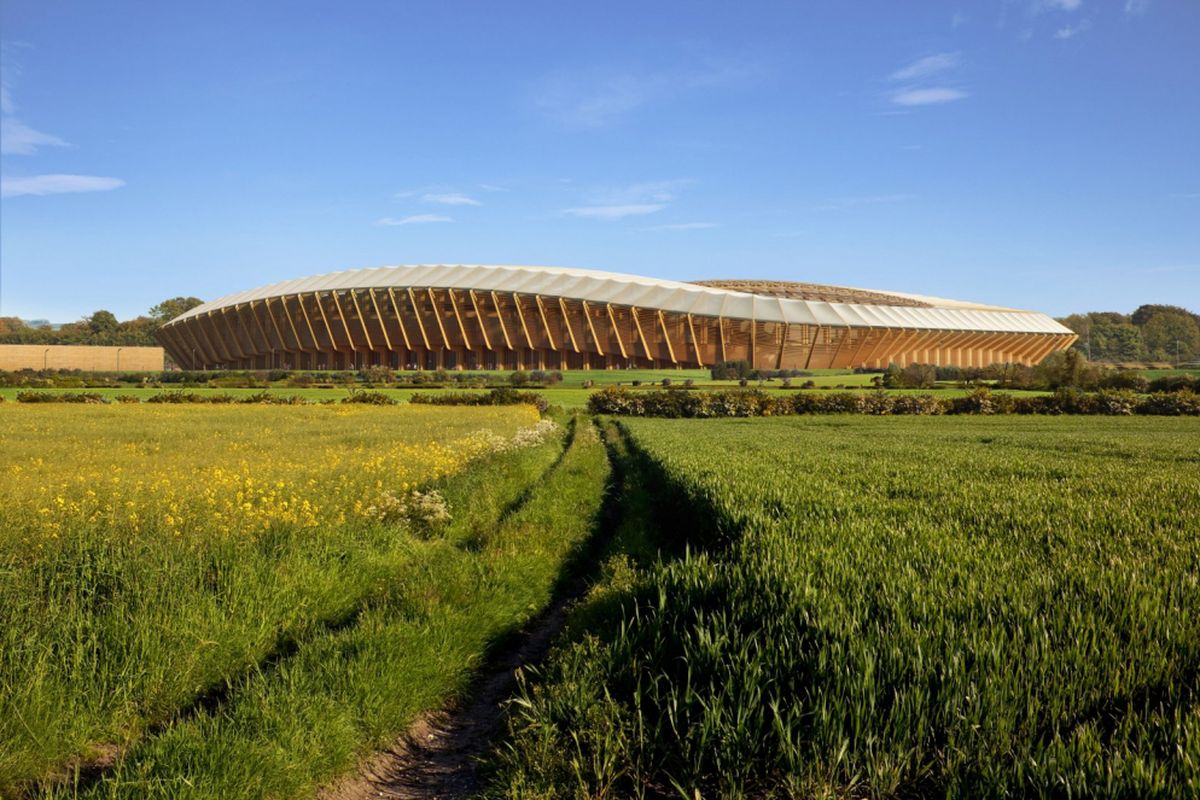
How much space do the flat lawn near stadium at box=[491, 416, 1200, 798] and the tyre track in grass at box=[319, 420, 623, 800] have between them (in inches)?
16.6

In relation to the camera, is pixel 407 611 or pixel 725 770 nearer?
pixel 725 770

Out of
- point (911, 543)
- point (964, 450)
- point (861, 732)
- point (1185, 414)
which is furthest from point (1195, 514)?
point (1185, 414)

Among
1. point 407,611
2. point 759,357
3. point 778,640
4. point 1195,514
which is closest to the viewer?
point 778,640

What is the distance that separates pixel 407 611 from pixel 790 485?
5978mm

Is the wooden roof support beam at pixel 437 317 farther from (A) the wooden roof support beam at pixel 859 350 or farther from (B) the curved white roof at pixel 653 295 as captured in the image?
(A) the wooden roof support beam at pixel 859 350

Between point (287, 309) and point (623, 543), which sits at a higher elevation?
point (287, 309)

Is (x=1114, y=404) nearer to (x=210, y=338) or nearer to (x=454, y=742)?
(x=454, y=742)

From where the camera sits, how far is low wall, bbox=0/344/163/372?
3711 inches

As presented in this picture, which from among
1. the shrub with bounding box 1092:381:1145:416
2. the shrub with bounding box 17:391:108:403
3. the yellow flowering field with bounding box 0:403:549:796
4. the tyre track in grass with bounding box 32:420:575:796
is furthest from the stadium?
the tyre track in grass with bounding box 32:420:575:796

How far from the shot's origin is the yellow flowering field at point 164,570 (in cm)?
494

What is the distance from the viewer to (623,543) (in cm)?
1007

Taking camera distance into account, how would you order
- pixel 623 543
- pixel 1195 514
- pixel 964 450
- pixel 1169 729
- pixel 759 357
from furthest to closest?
pixel 759 357, pixel 964 450, pixel 623 543, pixel 1195 514, pixel 1169 729

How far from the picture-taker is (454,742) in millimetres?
5367

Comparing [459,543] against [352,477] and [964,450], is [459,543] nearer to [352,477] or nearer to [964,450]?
[352,477]
